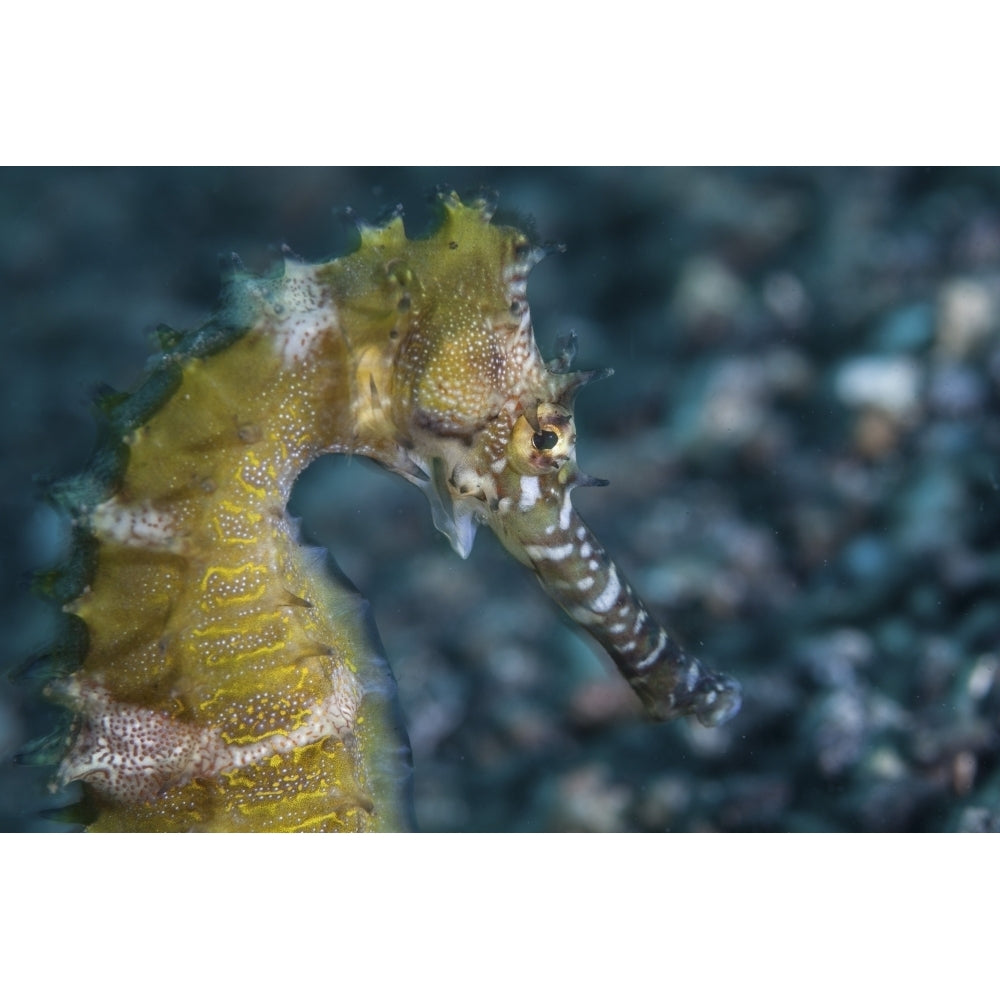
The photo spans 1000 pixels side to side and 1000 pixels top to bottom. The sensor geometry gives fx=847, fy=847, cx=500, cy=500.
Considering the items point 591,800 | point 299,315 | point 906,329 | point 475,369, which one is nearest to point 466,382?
point 475,369

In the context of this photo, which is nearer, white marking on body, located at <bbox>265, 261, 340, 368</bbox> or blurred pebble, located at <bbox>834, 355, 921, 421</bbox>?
white marking on body, located at <bbox>265, 261, 340, 368</bbox>

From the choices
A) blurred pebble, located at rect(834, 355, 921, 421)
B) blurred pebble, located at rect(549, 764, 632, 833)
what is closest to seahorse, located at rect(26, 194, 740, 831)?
blurred pebble, located at rect(549, 764, 632, 833)

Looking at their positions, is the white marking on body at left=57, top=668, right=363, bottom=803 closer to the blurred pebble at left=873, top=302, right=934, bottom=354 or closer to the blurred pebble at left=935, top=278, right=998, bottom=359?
the blurred pebble at left=873, top=302, right=934, bottom=354

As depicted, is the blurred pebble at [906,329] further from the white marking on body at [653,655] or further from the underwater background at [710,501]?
the white marking on body at [653,655]

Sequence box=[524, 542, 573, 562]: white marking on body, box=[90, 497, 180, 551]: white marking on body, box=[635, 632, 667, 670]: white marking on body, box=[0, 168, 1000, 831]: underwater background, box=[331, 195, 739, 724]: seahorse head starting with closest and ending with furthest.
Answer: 1. box=[90, 497, 180, 551]: white marking on body
2. box=[331, 195, 739, 724]: seahorse head
3. box=[524, 542, 573, 562]: white marking on body
4. box=[635, 632, 667, 670]: white marking on body
5. box=[0, 168, 1000, 831]: underwater background

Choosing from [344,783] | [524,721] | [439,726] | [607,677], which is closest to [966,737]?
[607,677]

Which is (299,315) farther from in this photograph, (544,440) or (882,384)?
(882,384)

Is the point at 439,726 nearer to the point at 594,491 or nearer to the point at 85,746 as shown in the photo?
the point at 594,491

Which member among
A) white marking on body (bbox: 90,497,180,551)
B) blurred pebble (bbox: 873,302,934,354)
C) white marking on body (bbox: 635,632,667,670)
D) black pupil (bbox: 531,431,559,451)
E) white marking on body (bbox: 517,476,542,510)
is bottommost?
white marking on body (bbox: 635,632,667,670)
